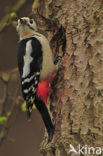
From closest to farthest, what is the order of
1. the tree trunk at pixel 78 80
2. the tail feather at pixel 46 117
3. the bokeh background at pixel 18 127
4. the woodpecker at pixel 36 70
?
the tree trunk at pixel 78 80, the tail feather at pixel 46 117, the woodpecker at pixel 36 70, the bokeh background at pixel 18 127

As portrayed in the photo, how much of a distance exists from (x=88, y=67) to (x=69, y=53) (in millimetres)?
327

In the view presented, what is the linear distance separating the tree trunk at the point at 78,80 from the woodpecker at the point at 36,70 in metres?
0.16

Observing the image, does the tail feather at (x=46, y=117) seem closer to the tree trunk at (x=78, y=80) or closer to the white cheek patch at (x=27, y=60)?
the tree trunk at (x=78, y=80)

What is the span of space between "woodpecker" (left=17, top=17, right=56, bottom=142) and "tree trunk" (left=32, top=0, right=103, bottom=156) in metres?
0.16

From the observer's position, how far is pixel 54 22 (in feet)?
12.5

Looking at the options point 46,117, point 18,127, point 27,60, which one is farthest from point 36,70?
point 18,127

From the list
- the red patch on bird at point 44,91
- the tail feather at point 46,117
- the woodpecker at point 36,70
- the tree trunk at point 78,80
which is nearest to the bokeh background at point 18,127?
the woodpecker at point 36,70

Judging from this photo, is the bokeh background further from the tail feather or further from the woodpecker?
the tail feather

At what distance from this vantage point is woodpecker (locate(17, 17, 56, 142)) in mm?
3808

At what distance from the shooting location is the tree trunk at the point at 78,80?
124 inches

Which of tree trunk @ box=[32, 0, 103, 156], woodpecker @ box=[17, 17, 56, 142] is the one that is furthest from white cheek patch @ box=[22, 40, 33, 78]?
tree trunk @ box=[32, 0, 103, 156]

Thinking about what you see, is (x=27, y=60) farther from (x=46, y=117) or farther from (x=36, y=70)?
(x=46, y=117)

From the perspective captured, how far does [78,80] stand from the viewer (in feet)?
10.9

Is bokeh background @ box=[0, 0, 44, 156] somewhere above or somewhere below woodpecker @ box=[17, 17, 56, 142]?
below
